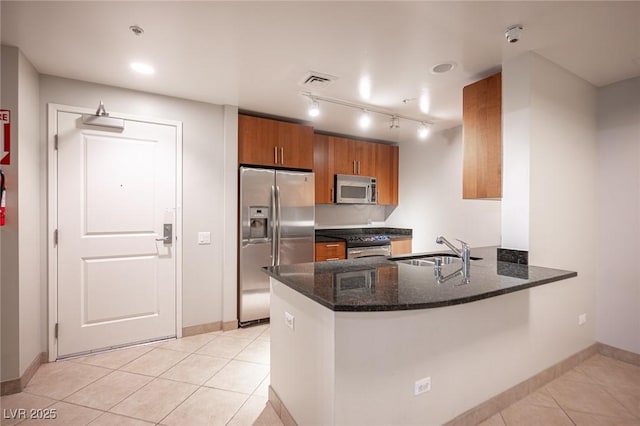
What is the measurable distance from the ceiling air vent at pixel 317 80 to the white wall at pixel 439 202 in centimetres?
233

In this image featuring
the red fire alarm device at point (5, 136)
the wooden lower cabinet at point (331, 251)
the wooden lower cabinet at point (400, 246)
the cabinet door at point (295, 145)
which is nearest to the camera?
the red fire alarm device at point (5, 136)

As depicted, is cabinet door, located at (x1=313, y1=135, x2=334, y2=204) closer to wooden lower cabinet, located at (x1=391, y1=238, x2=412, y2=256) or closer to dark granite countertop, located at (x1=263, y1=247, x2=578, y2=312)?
wooden lower cabinet, located at (x1=391, y1=238, x2=412, y2=256)

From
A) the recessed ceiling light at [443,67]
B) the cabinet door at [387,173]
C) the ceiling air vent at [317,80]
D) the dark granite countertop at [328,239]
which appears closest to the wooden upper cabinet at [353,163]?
the cabinet door at [387,173]

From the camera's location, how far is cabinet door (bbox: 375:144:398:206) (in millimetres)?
4910

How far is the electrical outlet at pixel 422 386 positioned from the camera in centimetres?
156

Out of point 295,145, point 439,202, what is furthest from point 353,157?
point 439,202

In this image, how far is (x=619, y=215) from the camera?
2697 millimetres

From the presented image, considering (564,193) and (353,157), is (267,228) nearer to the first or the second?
(353,157)

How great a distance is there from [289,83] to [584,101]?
2.60 m

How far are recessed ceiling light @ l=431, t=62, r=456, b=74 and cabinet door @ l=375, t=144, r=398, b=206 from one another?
2398 mm

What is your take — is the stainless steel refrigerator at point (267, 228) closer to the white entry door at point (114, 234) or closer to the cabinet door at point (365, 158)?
the white entry door at point (114, 234)

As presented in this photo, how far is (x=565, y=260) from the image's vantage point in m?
2.49

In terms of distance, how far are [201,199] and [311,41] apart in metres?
1.97

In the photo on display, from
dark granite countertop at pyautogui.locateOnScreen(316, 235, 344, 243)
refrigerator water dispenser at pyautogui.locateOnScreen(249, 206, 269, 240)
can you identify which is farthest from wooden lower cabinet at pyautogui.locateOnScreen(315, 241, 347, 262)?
refrigerator water dispenser at pyautogui.locateOnScreen(249, 206, 269, 240)
